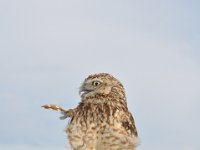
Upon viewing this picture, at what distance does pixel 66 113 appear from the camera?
82.6 feet

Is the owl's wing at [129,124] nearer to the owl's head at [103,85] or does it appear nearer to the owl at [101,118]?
the owl at [101,118]

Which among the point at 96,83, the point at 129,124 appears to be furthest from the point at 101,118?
the point at 96,83

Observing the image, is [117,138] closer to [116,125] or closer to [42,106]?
[116,125]

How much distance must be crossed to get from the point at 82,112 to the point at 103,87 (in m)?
0.80

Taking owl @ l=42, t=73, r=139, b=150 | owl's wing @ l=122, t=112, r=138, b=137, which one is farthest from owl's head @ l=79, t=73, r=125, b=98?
owl's wing @ l=122, t=112, r=138, b=137

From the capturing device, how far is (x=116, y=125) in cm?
2470

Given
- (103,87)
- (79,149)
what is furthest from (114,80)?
(79,149)

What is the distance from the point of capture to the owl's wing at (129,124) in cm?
2484

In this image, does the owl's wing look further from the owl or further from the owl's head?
the owl's head

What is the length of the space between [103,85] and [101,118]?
0.85m

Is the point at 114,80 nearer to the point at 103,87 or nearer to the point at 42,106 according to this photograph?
the point at 103,87

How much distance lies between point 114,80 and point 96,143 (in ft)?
5.38

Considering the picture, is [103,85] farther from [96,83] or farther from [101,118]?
[101,118]

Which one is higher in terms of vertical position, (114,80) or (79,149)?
(114,80)
